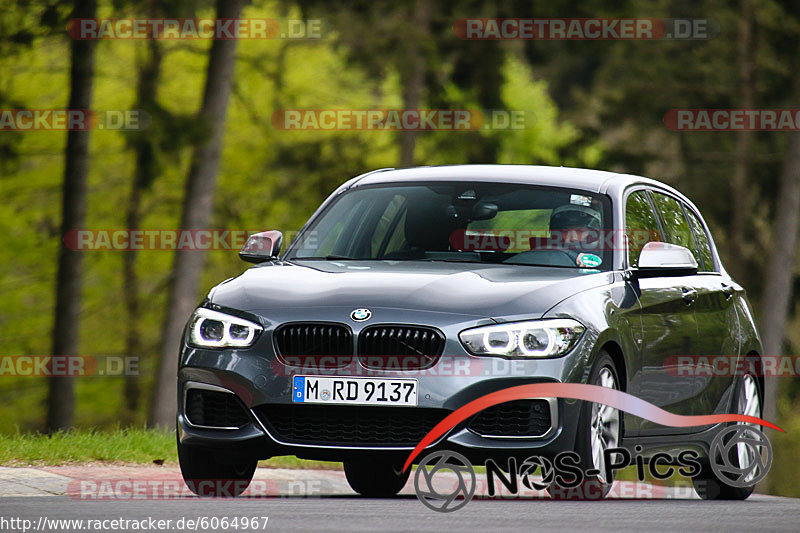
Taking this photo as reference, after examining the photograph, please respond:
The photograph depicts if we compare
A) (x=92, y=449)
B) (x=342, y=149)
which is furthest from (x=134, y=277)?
(x=92, y=449)

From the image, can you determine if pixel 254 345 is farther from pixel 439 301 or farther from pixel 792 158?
pixel 792 158

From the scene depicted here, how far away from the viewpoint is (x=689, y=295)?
9.98 meters

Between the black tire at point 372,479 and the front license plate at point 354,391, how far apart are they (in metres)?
2.67

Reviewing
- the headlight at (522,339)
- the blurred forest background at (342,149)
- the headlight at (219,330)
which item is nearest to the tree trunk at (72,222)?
the blurred forest background at (342,149)

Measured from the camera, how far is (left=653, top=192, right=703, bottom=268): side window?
10.4 metres

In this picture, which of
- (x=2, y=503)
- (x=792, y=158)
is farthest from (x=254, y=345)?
(x=792, y=158)

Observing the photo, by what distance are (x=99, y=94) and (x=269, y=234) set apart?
26.2 meters

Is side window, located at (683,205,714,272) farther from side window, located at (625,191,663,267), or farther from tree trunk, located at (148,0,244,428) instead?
tree trunk, located at (148,0,244,428)

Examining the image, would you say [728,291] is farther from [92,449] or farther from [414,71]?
[414,71]

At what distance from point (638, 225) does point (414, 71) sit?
22054mm

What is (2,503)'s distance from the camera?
26.1ft

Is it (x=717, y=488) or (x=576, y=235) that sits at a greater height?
(x=576, y=235)

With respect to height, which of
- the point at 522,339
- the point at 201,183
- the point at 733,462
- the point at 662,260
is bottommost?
the point at 733,462

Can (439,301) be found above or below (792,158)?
below
